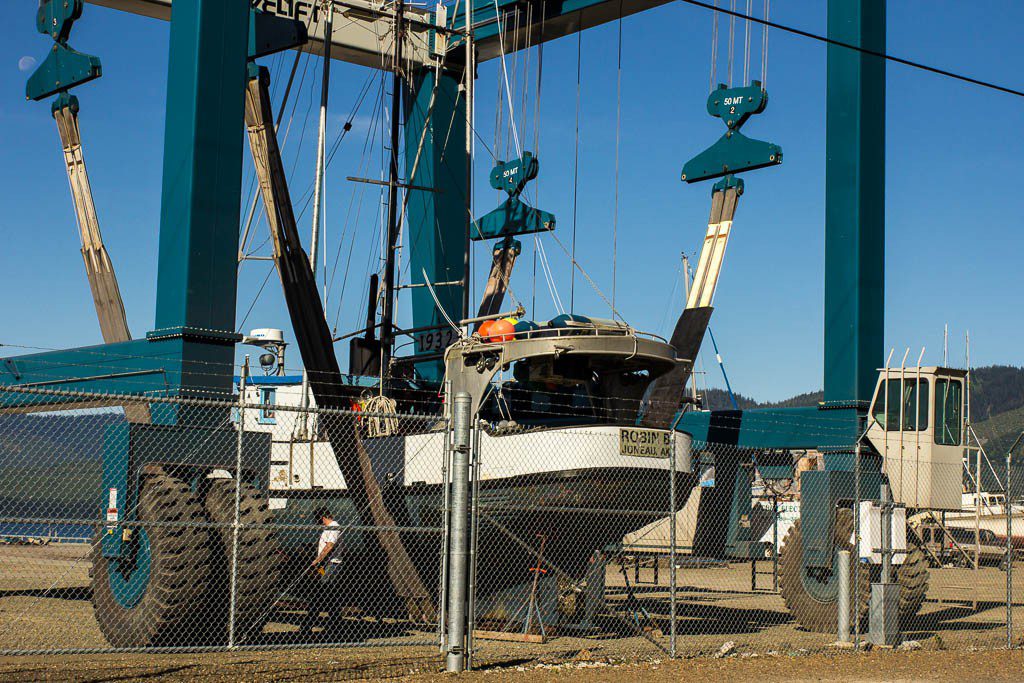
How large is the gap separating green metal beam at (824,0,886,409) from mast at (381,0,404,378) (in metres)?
7.39

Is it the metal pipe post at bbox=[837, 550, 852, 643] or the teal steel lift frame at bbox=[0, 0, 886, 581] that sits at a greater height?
the teal steel lift frame at bbox=[0, 0, 886, 581]

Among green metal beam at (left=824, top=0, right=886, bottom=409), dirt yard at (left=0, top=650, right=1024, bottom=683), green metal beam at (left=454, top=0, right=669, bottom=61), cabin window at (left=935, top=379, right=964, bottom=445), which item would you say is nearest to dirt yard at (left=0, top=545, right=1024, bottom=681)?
dirt yard at (left=0, top=650, right=1024, bottom=683)

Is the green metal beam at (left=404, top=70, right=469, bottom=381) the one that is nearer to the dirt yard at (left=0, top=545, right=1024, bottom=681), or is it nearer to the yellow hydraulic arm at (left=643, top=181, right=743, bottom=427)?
the yellow hydraulic arm at (left=643, top=181, right=743, bottom=427)

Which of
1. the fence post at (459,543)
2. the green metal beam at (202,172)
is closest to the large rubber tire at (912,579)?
the fence post at (459,543)

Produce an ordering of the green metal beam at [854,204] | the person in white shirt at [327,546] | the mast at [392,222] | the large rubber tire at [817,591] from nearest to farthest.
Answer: the person in white shirt at [327,546] < the large rubber tire at [817,591] < the green metal beam at [854,204] < the mast at [392,222]

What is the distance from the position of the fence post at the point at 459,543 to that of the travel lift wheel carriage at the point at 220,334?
2.62m

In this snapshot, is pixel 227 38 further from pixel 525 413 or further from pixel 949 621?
pixel 949 621

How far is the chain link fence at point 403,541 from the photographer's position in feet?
43.8

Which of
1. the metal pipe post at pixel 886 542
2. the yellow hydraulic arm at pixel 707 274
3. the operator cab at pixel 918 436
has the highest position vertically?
the yellow hydraulic arm at pixel 707 274

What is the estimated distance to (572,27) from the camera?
916 inches

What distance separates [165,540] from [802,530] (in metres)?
9.58

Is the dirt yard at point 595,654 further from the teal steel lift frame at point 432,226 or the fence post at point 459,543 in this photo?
the teal steel lift frame at point 432,226

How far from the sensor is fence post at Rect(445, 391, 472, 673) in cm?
1130

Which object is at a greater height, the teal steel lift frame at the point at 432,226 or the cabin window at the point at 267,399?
the teal steel lift frame at the point at 432,226
